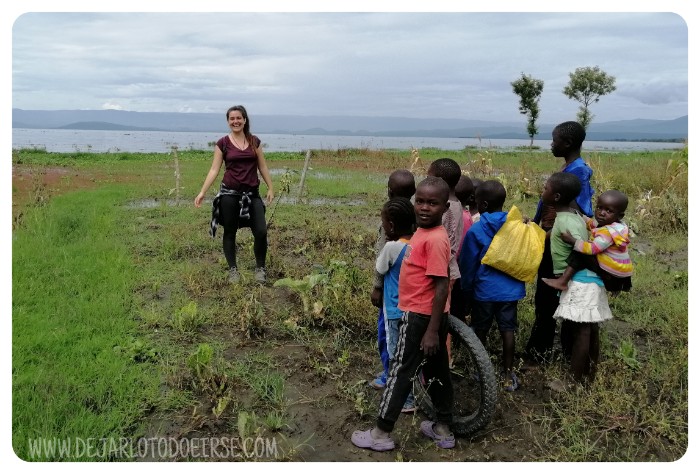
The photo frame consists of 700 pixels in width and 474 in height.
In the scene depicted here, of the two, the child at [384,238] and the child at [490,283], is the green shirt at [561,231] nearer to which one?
the child at [490,283]

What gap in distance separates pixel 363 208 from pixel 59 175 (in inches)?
438

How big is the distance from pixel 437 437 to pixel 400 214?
49.9 inches

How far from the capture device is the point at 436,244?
2.61 metres

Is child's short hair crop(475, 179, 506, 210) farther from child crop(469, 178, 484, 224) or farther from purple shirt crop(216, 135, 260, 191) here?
purple shirt crop(216, 135, 260, 191)

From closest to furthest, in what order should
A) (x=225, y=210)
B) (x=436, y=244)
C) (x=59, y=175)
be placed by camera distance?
(x=436, y=244), (x=225, y=210), (x=59, y=175)

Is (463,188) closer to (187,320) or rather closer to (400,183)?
(400,183)

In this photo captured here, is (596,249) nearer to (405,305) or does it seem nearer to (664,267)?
(405,305)

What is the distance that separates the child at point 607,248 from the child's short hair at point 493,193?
0.47 m

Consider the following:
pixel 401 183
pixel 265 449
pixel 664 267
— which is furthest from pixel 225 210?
pixel 664 267

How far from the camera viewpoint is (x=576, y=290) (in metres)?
3.30

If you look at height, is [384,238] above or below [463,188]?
below

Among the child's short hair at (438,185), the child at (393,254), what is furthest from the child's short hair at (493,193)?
the child's short hair at (438,185)

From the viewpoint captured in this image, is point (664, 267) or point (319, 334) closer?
point (319, 334)

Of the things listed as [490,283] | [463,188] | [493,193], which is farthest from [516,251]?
[463,188]
